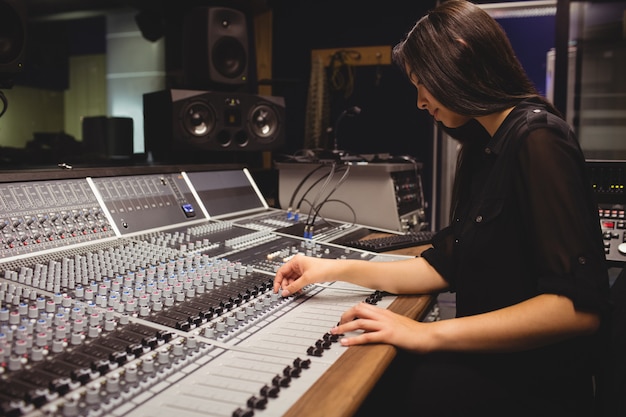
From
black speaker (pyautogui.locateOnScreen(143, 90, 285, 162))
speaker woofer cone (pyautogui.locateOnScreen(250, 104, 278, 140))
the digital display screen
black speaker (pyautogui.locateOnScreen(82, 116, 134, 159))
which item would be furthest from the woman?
black speaker (pyautogui.locateOnScreen(82, 116, 134, 159))

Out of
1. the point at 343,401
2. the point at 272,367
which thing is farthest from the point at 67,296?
the point at 343,401

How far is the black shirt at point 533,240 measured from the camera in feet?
3.41

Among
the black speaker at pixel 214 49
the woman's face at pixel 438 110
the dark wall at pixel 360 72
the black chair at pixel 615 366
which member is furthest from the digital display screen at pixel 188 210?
the dark wall at pixel 360 72

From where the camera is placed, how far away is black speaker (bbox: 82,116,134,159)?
2.75 m

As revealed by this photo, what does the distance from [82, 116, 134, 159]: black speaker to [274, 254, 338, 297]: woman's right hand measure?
173 centimetres

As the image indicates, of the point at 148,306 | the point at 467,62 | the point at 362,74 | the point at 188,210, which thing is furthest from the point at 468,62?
the point at 362,74

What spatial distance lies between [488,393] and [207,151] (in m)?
1.91

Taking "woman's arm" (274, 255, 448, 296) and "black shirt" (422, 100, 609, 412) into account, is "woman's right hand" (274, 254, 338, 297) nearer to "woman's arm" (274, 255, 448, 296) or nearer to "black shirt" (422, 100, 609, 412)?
"woman's arm" (274, 255, 448, 296)

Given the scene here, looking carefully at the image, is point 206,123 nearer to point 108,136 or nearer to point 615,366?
point 108,136

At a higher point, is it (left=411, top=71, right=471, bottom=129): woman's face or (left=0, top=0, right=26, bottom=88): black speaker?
(left=0, top=0, right=26, bottom=88): black speaker

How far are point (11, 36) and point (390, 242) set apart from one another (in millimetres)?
1442

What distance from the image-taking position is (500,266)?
1230 mm

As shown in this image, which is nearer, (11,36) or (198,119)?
A: (11,36)

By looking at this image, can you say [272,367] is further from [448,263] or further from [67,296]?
[448,263]
